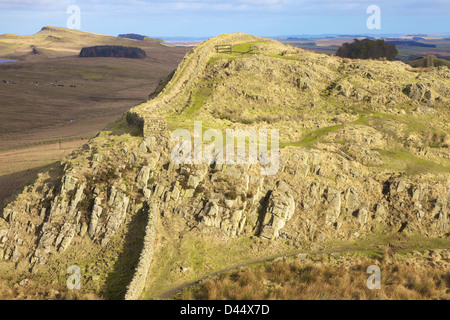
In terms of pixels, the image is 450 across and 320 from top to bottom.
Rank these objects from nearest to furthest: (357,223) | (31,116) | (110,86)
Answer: (357,223) → (31,116) → (110,86)

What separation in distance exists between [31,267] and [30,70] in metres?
122

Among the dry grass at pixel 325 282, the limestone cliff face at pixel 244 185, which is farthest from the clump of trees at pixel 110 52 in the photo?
the dry grass at pixel 325 282

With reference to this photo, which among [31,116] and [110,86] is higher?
[110,86]

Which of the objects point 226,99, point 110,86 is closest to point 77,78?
point 110,86

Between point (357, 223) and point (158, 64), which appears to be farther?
point (158, 64)

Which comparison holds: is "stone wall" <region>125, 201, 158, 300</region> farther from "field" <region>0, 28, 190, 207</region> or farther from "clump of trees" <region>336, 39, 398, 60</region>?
"clump of trees" <region>336, 39, 398, 60</region>

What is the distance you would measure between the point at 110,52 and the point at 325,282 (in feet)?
591

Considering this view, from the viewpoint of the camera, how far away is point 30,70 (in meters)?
121

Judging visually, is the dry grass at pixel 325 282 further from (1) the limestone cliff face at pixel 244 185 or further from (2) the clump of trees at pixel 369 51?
(2) the clump of trees at pixel 369 51

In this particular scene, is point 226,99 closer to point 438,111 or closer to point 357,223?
point 357,223

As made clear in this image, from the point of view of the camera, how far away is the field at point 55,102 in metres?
47.0

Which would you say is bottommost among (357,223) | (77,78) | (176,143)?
(357,223)

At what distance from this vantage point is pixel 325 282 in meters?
20.2

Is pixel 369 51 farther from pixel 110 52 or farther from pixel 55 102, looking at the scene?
pixel 110 52
